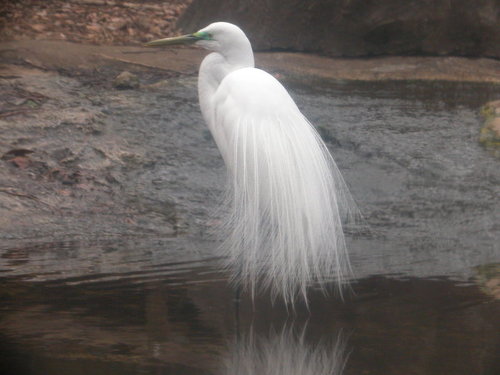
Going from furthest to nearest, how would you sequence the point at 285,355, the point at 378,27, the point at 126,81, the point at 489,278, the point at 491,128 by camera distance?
the point at 378,27
the point at 126,81
the point at 491,128
the point at 489,278
the point at 285,355

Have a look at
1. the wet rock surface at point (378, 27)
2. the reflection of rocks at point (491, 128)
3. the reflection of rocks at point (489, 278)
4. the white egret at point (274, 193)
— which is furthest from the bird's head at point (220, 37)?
the wet rock surface at point (378, 27)

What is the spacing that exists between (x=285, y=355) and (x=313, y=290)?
2.82 feet

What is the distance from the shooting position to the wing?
3986mm

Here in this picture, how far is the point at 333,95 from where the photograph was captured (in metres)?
6.81

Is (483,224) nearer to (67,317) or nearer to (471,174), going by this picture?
(471,174)

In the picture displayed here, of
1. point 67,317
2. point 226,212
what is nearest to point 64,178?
point 226,212

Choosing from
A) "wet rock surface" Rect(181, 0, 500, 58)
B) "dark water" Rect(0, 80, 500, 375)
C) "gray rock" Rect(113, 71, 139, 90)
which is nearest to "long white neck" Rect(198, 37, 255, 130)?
"dark water" Rect(0, 80, 500, 375)

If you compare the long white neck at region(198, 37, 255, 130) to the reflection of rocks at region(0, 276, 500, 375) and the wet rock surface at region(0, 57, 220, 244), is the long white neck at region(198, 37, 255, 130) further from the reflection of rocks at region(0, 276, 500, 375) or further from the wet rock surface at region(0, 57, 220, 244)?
the reflection of rocks at region(0, 276, 500, 375)

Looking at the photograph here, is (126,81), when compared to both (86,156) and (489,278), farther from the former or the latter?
(489,278)

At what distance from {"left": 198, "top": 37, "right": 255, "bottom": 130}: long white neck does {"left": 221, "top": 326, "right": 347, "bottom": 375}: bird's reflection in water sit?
1632 millimetres

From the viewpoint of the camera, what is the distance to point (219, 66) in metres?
4.70

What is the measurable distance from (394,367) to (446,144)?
3197 mm

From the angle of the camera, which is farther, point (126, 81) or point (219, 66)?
point (126, 81)

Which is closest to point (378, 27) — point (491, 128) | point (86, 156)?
point (491, 128)
